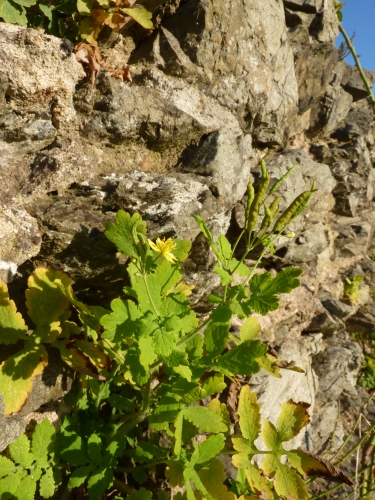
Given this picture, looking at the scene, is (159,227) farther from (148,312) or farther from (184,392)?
(184,392)

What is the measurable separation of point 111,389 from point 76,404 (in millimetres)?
230

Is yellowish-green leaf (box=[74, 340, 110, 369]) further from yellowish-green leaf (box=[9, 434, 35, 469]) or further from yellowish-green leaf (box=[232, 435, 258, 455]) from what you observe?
yellowish-green leaf (box=[232, 435, 258, 455])

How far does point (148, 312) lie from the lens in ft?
4.76

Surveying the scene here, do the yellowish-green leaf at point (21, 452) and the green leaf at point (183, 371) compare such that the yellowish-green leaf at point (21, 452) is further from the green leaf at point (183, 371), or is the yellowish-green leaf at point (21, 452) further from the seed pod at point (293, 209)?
the seed pod at point (293, 209)

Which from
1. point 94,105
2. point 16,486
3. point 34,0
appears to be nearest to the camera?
point 16,486

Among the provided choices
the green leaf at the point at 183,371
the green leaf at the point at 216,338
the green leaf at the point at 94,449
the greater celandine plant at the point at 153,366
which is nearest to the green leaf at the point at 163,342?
the greater celandine plant at the point at 153,366

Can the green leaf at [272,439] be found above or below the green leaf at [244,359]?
below

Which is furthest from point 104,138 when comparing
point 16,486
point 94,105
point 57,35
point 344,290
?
point 344,290

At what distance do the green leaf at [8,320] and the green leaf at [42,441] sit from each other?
430 millimetres

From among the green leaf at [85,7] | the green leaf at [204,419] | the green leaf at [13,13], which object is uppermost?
the green leaf at [85,7]

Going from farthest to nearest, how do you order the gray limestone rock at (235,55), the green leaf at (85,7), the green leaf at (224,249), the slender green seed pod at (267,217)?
the gray limestone rock at (235,55), the green leaf at (85,7), the green leaf at (224,249), the slender green seed pod at (267,217)

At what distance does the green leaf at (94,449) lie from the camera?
1.77m

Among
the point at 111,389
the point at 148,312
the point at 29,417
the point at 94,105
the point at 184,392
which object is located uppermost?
the point at 94,105

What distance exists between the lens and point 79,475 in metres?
1.72
